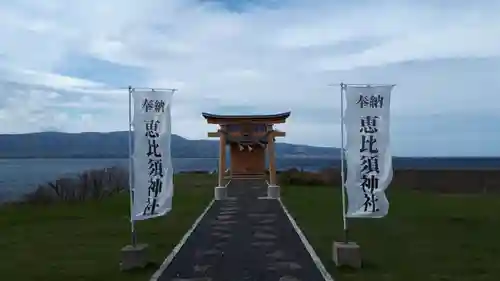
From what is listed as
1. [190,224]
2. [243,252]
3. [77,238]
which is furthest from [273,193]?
[243,252]

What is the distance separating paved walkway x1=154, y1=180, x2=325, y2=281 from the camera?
7348mm

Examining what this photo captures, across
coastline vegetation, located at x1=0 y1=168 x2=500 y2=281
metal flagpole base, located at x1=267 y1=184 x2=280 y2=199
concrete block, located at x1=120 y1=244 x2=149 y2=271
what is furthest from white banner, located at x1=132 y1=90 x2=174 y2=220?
metal flagpole base, located at x1=267 y1=184 x2=280 y2=199

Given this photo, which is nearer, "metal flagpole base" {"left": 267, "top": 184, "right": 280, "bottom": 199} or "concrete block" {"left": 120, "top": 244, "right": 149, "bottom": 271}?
"concrete block" {"left": 120, "top": 244, "right": 149, "bottom": 271}

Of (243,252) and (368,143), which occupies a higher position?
(368,143)

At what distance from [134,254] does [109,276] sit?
469 millimetres

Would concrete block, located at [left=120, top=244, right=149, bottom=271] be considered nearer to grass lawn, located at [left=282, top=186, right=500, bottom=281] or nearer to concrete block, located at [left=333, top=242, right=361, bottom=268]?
grass lawn, located at [left=282, top=186, right=500, bottom=281]

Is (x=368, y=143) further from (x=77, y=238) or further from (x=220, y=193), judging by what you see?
(x=220, y=193)

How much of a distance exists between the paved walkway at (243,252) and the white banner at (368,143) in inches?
47.8

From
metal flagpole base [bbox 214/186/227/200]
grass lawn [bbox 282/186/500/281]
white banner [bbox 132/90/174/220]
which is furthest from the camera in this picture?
metal flagpole base [bbox 214/186/227/200]

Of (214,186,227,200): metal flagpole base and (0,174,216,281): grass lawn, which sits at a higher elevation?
(214,186,227,200): metal flagpole base

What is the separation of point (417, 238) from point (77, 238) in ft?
Result: 19.6

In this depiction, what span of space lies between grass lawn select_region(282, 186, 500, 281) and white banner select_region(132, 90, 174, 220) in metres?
2.45

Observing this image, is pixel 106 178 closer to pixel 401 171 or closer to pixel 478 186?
pixel 401 171

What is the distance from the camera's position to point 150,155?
8.02 meters
